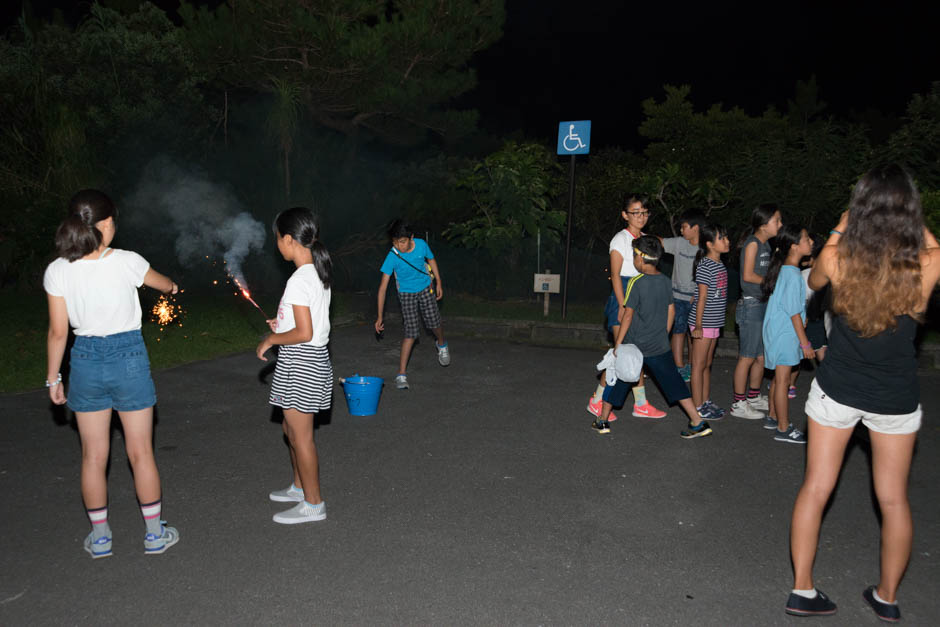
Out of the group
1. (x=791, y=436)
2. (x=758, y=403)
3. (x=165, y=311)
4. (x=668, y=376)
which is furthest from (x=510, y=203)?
(x=791, y=436)

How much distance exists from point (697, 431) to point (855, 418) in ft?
9.50

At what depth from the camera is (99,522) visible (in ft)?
12.8

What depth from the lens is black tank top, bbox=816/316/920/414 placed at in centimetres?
313

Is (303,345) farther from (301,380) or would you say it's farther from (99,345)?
(99,345)

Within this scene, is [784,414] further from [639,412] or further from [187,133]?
[187,133]

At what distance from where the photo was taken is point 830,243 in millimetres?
3316

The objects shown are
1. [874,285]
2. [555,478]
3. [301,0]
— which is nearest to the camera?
[874,285]

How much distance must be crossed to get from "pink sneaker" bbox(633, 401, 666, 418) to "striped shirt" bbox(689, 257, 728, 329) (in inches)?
36.0

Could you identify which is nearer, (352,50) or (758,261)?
(758,261)

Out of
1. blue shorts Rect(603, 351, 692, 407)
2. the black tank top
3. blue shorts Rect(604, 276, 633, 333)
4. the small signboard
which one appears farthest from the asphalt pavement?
the small signboard

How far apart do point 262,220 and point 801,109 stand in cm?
4194

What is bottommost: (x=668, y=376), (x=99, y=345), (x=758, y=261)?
(x=668, y=376)

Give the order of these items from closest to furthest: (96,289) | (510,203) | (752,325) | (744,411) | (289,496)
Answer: (96,289) → (289,496) → (752,325) → (744,411) → (510,203)

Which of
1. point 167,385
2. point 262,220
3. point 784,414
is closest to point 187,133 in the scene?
point 262,220
